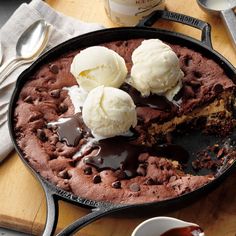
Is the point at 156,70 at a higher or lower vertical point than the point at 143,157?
higher

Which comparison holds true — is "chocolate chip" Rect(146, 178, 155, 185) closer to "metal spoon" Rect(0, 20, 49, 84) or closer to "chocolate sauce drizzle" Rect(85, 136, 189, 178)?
"chocolate sauce drizzle" Rect(85, 136, 189, 178)

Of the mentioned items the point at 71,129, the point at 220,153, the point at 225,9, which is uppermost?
the point at 225,9

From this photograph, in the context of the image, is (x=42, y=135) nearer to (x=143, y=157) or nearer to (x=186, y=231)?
(x=143, y=157)

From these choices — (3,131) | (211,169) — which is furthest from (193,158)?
(3,131)

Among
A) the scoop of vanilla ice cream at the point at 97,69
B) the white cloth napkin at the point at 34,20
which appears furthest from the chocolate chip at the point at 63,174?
the white cloth napkin at the point at 34,20

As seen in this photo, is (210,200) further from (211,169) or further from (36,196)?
(36,196)

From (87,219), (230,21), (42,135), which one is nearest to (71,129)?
(42,135)

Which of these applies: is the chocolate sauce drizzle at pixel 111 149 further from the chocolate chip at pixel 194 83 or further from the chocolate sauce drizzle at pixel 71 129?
the chocolate chip at pixel 194 83
